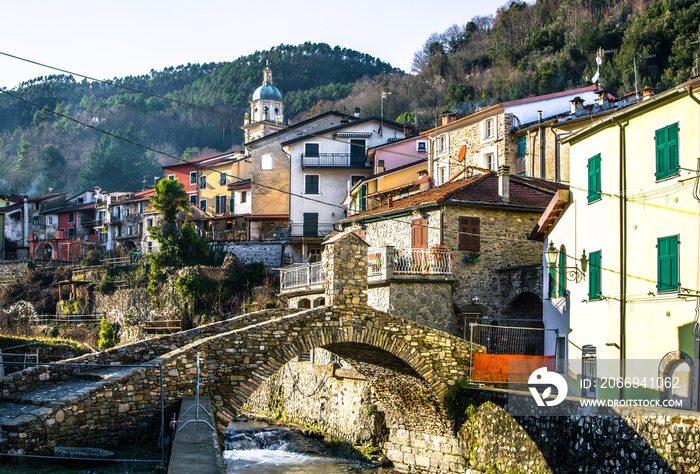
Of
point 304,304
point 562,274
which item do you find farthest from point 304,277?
point 562,274

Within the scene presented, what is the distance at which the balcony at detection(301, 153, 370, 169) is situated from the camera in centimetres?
5231

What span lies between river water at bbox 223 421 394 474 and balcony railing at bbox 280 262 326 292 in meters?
6.46

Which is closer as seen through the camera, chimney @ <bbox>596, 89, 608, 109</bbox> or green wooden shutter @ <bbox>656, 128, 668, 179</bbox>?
green wooden shutter @ <bbox>656, 128, 668, 179</bbox>

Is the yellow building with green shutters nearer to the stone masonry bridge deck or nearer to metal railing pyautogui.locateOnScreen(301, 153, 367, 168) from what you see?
the stone masonry bridge deck

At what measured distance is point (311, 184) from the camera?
52531mm

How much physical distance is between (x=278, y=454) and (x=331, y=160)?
27.5m

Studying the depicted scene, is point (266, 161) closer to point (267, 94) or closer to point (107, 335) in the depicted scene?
point (107, 335)

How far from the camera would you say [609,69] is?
174 ft

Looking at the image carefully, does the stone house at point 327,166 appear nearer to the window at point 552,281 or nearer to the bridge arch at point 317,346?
the window at point 552,281

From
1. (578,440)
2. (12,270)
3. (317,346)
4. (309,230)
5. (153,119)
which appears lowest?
(578,440)

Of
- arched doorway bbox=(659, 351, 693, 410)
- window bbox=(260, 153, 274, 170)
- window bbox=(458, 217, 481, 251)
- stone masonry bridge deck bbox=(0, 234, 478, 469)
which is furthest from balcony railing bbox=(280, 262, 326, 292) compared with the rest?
window bbox=(260, 153, 274, 170)

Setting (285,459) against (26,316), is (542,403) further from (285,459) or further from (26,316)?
(26,316)

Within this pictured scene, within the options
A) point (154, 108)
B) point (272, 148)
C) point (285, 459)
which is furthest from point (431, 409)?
point (154, 108)

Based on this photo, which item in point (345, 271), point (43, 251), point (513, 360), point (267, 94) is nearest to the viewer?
point (345, 271)
